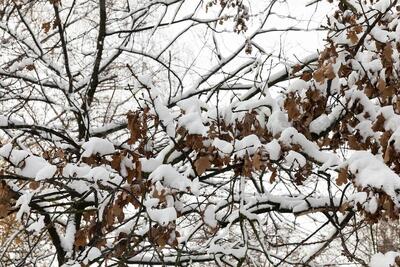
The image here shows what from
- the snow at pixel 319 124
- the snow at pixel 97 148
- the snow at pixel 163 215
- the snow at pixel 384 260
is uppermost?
the snow at pixel 319 124

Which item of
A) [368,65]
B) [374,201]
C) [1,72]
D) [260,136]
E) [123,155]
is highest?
[1,72]

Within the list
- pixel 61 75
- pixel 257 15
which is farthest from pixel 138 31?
pixel 257 15

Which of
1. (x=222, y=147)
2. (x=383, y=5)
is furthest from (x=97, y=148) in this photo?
(x=383, y=5)

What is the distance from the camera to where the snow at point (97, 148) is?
3.08 metres

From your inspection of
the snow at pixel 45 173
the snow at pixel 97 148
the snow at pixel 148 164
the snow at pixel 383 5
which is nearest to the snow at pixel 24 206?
the snow at pixel 45 173

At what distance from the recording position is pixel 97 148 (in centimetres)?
311

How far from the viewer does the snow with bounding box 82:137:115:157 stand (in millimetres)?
3082

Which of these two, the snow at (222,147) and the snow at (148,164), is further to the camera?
the snow at (148,164)

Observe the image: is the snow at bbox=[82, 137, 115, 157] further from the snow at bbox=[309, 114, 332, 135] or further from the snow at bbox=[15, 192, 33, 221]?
the snow at bbox=[309, 114, 332, 135]

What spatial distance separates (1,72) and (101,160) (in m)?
4.00

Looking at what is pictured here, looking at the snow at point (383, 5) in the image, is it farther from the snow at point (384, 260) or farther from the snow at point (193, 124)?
the snow at point (384, 260)

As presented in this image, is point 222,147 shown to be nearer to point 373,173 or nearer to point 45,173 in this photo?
point 373,173

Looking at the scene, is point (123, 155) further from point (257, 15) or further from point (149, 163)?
point (257, 15)

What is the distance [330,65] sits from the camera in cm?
316
